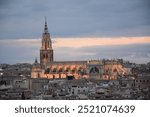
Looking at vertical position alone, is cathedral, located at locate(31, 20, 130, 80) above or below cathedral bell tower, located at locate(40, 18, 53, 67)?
below

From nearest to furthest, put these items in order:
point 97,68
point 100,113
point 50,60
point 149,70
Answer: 1. point 100,113
2. point 149,70
3. point 97,68
4. point 50,60

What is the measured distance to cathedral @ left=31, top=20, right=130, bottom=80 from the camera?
22328 millimetres

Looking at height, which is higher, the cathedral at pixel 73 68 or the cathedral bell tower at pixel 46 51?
the cathedral bell tower at pixel 46 51

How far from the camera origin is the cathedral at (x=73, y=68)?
2233cm

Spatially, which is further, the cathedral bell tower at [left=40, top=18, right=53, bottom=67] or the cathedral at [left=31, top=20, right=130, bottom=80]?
the cathedral at [left=31, top=20, right=130, bottom=80]

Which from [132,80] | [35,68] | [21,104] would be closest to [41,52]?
[35,68]

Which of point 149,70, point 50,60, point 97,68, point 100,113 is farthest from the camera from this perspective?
point 50,60

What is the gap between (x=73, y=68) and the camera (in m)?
23.6

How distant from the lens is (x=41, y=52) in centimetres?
2308

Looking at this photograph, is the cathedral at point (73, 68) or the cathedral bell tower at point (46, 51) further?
the cathedral at point (73, 68)

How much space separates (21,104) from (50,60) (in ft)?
63.3

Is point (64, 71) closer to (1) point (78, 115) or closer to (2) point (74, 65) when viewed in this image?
(2) point (74, 65)

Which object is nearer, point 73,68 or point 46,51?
point 46,51

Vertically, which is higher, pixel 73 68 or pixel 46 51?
pixel 46 51
